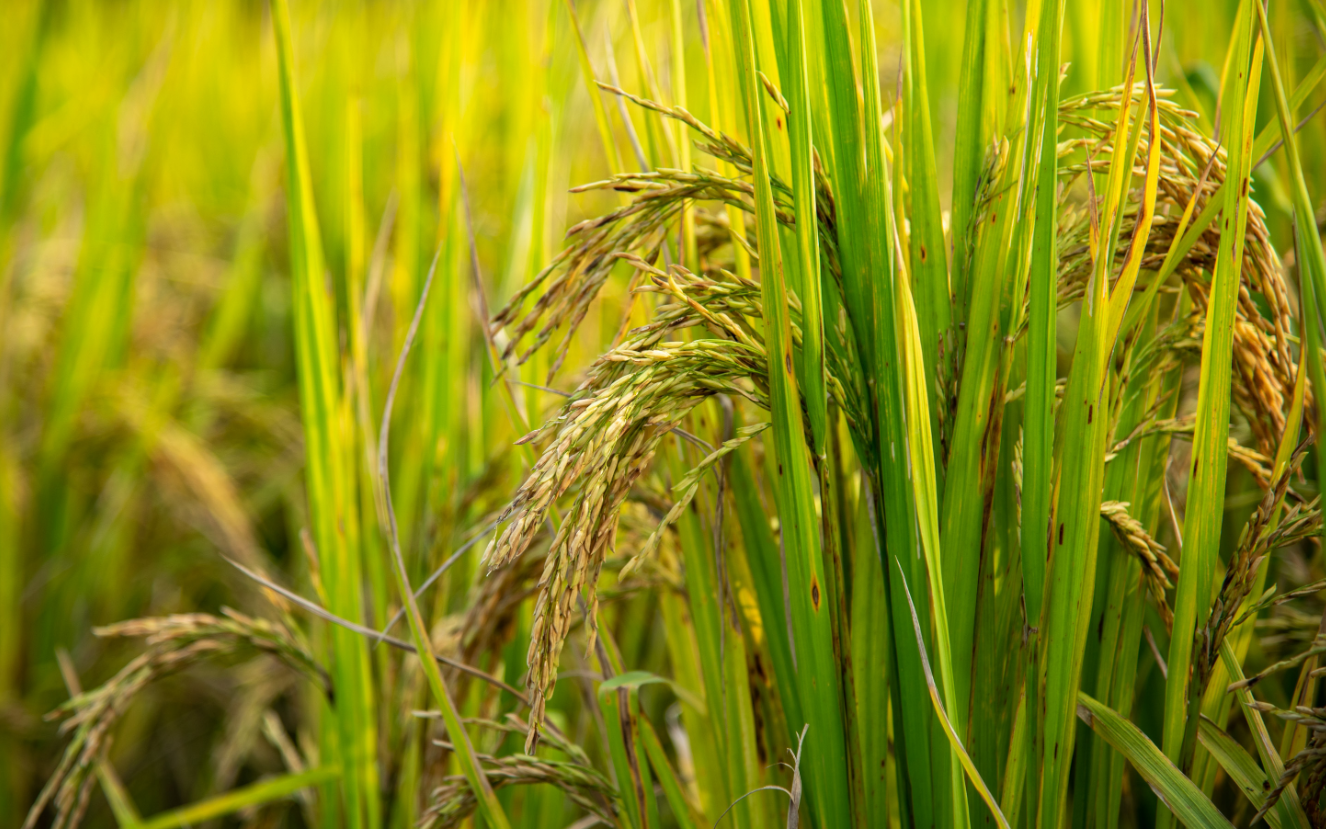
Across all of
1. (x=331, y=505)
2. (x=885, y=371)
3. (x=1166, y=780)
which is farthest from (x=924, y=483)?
(x=331, y=505)

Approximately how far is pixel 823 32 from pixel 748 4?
0.19ft

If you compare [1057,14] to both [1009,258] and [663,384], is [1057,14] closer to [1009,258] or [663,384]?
[1009,258]

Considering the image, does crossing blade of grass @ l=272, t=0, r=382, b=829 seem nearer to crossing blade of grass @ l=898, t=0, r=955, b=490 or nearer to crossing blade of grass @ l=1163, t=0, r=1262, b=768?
crossing blade of grass @ l=898, t=0, r=955, b=490

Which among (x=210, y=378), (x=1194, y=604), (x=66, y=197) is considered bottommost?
(x=1194, y=604)

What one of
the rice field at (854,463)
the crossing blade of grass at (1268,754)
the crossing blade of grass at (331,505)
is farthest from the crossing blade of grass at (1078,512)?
the crossing blade of grass at (331,505)

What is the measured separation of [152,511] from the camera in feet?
5.96

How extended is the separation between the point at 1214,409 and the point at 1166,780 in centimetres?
27

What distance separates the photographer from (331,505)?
3.06 feet

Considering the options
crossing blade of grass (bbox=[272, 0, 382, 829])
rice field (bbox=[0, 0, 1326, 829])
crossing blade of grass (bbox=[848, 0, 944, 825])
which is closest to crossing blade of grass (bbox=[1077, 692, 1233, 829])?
rice field (bbox=[0, 0, 1326, 829])

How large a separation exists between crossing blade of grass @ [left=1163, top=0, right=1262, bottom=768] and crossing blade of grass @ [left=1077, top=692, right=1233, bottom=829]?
0.14 ft

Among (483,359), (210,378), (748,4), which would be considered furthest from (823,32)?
(210,378)

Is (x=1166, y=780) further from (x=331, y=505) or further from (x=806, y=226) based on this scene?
(x=331, y=505)

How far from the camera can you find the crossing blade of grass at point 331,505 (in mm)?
912

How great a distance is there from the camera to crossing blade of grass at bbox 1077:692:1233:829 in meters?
0.58
